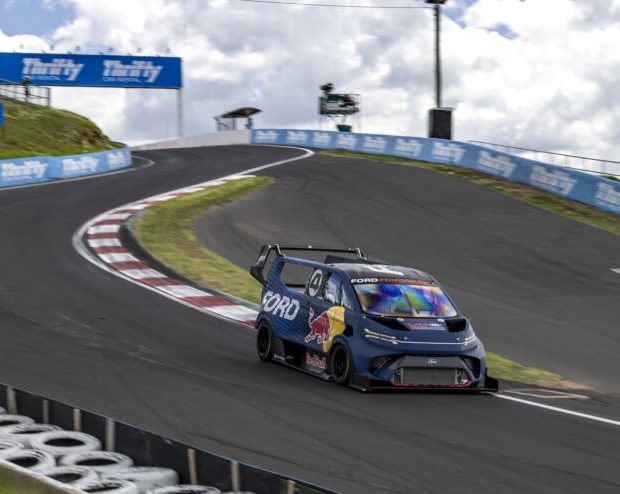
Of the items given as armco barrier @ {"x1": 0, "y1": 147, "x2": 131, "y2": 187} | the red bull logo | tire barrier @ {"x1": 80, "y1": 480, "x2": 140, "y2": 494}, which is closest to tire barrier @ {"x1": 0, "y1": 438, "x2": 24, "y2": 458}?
tire barrier @ {"x1": 80, "y1": 480, "x2": 140, "y2": 494}

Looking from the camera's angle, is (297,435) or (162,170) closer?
(297,435)

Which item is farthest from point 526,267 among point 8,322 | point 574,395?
point 8,322

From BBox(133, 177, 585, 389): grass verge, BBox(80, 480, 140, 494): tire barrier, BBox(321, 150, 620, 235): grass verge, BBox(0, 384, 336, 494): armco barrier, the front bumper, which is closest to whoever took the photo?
BBox(0, 384, 336, 494): armco barrier

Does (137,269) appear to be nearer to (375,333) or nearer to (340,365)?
(340,365)

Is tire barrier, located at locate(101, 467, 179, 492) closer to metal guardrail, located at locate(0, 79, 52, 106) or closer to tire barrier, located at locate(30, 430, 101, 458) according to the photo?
tire barrier, located at locate(30, 430, 101, 458)

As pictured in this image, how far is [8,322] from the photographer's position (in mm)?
14242

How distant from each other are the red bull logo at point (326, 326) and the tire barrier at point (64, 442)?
165 inches

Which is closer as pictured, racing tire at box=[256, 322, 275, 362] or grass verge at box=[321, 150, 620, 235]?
racing tire at box=[256, 322, 275, 362]

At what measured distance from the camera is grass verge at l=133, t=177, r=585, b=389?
44.2 feet

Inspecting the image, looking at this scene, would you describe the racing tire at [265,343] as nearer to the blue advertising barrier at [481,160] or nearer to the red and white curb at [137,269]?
the red and white curb at [137,269]

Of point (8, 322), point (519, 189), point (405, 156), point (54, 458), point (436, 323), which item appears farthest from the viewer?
point (405, 156)

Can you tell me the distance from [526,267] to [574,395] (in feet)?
35.3

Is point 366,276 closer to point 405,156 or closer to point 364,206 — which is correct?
point 364,206

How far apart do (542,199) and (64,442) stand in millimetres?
26384
